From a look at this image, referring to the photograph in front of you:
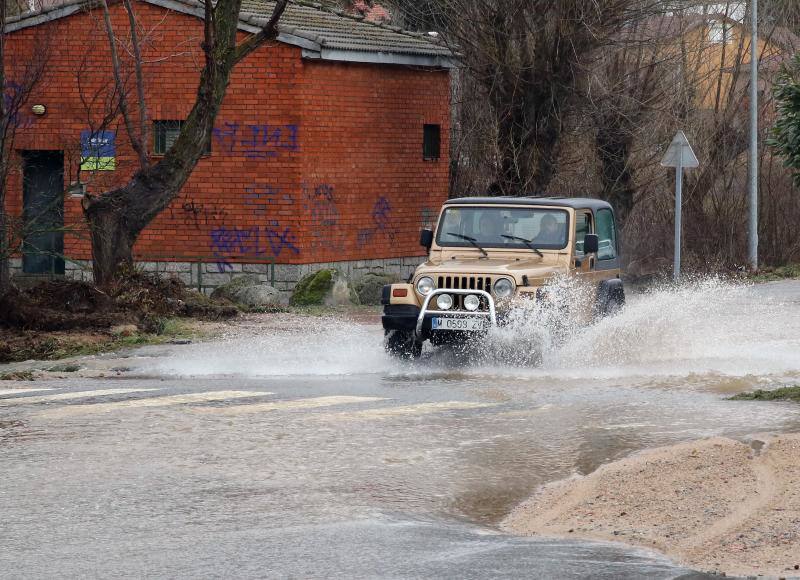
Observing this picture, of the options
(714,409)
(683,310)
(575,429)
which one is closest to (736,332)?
(683,310)

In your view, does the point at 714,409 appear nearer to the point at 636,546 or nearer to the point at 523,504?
the point at 523,504

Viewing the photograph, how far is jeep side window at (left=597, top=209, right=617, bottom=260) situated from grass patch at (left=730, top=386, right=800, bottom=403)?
3.95 metres

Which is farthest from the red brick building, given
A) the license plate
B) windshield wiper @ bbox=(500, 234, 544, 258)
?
the license plate

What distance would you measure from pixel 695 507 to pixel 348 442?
10.3 feet

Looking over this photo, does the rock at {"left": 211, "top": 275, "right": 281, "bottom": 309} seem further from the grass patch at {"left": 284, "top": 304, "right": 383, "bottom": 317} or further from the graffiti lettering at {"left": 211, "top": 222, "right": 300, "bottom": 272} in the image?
the graffiti lettering at {"left": 211, "top": 222, "right": 300, "bottom": 272}

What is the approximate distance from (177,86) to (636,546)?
63.7ft

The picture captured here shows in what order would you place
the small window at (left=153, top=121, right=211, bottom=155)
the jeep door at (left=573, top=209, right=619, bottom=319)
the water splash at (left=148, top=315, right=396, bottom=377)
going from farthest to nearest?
the small window at (left=153, top=121, right=211, bottom=155)
the jeep door at (left=573, top=209, right=619, bottom=319)
the water splash at (left=148, top=315, right=396, bottom=377)

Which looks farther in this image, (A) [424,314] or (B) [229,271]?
(B) [229,271]

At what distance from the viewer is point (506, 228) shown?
16.0 meters

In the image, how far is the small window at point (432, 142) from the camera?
2861 cm

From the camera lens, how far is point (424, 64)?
27.8 meters

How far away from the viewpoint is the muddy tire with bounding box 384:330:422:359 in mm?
15445

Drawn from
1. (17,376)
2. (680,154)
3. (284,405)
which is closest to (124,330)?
(17,376)

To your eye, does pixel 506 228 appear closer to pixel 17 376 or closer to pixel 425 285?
pixel 425 285
